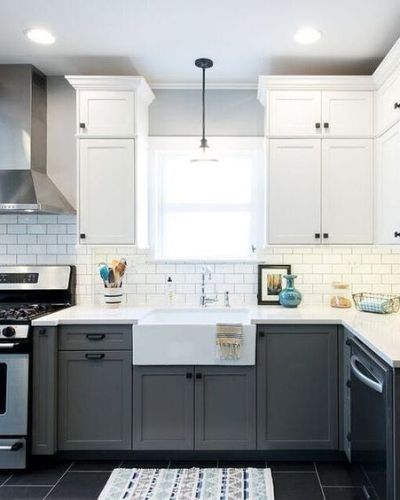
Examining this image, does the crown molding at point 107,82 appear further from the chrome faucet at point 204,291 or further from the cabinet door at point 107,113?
the chrome faucet at point 204,291

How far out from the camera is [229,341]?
98.0 inches

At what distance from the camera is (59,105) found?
10.4ft

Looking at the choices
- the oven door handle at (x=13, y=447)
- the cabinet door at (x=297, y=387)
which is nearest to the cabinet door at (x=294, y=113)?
the cabinet door at (x=297, y=387)

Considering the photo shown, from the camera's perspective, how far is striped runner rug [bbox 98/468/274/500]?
2.19 meters

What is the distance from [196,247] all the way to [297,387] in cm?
133

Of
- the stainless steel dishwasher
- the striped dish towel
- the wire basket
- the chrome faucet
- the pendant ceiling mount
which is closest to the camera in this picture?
the stainless steel dishwasher

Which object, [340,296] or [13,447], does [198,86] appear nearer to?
[340,296]

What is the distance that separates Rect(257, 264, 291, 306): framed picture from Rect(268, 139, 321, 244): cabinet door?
0.34 meters

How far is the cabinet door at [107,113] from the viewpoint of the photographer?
9.45 ft

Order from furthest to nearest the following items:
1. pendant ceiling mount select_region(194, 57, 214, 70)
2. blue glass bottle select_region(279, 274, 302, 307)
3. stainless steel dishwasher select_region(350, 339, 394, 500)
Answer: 1. blue glass bottle select_region(279, 274, 302, 307)
2. pendant ceiling mount select_region(194, 57, 214, 70)
3. stainless steel dishwasher select_region(350, 339, 394, 500)

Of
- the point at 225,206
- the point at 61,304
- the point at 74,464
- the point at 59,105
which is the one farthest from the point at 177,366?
the point at 59,105

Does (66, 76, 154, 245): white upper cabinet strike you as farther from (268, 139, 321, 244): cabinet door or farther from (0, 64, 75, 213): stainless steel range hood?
(268, 139, 321, 244): cabinet door

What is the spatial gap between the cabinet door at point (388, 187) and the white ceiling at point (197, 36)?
63 centimetres

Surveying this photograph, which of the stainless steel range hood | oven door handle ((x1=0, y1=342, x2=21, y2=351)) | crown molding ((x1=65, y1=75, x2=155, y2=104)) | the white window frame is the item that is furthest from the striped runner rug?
crown molding ((x1=65, y1=75, x2=155, y2=104))
